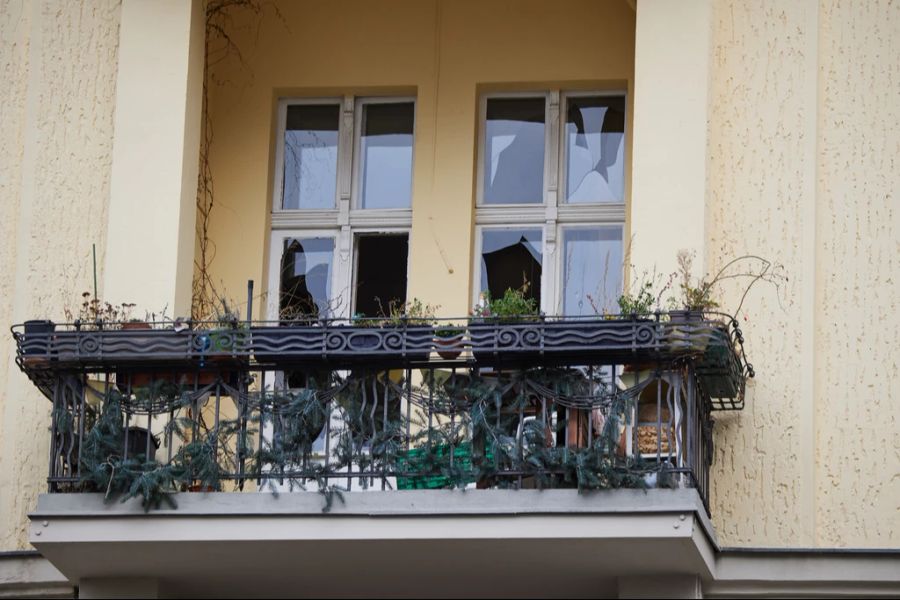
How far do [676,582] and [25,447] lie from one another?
4238 mm

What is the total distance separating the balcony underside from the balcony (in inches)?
0.5

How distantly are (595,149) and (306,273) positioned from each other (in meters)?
2.19

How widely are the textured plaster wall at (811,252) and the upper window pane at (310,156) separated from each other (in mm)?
2998

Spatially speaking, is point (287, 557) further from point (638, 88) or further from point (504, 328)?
point (638, 88)

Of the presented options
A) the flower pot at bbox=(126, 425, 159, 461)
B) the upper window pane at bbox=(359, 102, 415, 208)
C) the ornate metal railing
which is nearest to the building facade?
the upper window pane at bbox=(359, 102, 415, 208)

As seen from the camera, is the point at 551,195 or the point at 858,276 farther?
the point at 551,195

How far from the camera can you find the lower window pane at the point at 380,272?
50.3 feet

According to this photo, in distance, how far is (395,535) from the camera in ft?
41.3

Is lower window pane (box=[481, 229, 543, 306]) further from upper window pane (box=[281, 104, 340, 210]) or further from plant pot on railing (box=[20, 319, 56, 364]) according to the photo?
plant pot on railing (box=[20, 319, 56, 364])

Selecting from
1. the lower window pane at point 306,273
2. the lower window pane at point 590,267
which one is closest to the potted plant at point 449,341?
the lower window pane at point 590,267

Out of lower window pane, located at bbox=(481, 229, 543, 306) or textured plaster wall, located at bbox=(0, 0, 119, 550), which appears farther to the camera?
lower window pane, located at bbox=(481, 229, 543, 306)

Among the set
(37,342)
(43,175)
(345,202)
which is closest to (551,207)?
(345,202)

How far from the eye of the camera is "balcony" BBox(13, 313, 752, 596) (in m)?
12.5

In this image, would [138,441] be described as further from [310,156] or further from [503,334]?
[310,156]
